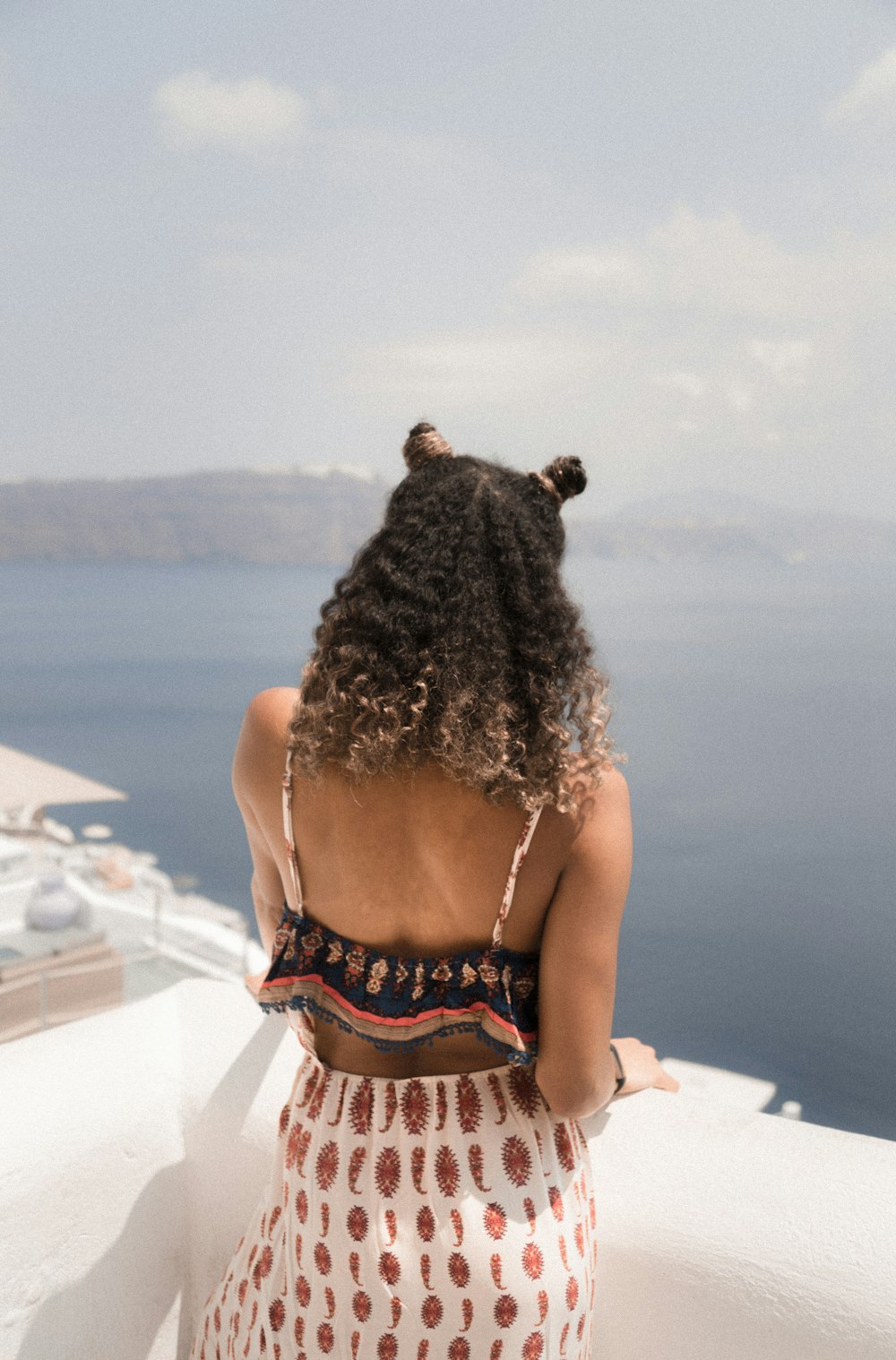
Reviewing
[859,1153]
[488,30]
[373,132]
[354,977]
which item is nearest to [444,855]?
[354,977]

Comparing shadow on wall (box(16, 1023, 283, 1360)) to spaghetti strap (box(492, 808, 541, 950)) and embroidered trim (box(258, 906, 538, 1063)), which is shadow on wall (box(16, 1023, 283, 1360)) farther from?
spaghetti strap (box(492, 808, 541, 950))

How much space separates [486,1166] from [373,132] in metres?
43.8

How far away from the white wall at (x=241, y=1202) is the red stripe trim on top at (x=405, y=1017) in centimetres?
16

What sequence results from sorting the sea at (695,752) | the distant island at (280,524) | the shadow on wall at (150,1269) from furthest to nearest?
the distant island at (280,524) → the sea at (695,752) → the shadow on wall at (150,1269)

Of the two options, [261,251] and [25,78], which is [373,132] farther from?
[25,78]

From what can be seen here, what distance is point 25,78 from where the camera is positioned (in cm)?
3850

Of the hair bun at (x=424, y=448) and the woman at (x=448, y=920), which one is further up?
the hair bun at (x=424, y=448)

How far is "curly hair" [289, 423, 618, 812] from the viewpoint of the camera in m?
0.62

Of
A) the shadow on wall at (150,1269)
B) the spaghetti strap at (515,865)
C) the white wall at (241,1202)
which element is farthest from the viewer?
the shadow on wall at (150,1269)

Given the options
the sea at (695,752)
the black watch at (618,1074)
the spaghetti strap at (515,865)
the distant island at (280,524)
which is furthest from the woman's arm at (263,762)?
the distant island at (280,524)

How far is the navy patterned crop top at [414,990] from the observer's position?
65 centimetres

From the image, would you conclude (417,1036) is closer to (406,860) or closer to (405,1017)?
(405,1017)

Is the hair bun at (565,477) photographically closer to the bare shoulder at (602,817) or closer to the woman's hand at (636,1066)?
the bare shoulder at (602,817)

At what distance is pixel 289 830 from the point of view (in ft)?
2.25
